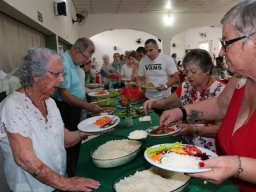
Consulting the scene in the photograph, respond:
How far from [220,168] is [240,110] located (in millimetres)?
409

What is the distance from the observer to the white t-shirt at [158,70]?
391 cm

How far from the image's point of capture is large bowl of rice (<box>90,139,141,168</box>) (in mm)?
1272

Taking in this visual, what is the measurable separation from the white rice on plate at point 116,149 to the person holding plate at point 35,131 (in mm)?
218

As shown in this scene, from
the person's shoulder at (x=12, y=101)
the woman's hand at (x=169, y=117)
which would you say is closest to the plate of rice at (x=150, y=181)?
the woman's hand at (x=169, y=117)

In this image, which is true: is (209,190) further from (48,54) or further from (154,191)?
(48,54)

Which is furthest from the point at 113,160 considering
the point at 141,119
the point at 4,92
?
the point at 4,92

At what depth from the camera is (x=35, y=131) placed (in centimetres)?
135

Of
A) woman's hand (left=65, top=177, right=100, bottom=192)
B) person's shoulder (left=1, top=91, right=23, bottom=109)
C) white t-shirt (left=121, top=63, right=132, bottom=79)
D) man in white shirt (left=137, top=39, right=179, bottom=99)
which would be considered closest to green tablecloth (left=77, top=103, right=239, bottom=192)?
woman's hand (left=65, top=177, right=100, bottom=192)

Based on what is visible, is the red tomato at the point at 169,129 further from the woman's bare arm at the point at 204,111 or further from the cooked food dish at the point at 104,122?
the cooked food dish at the point at 104,122

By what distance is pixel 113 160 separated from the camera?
126cm

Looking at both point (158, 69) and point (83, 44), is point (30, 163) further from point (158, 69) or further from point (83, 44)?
point (158, 69)

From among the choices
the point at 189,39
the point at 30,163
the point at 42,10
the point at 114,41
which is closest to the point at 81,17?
the point at 42,10

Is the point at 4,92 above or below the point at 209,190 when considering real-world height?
above

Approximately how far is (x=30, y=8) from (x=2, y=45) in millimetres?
591
